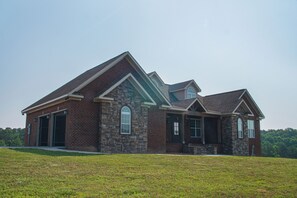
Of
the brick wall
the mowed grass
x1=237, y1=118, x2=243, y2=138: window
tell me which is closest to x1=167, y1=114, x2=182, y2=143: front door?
x1=237, y1=118, x2=243, y2=138: window

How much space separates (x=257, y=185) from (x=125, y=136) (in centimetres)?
1072

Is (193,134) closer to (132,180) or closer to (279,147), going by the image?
(132,180)

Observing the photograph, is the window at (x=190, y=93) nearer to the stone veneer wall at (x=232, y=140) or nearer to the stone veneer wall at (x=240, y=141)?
the stone veneer wall at (x=232, y=140)

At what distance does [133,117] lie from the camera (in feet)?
62.3

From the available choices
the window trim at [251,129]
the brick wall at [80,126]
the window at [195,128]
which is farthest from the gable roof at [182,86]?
the brick wall at [80,126]

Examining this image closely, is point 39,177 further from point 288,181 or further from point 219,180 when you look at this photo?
point 288,181

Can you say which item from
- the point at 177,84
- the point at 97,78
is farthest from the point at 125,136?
the point at 177,84

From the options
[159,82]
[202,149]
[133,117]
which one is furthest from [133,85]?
[159,82]

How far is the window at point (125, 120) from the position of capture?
60.9ft

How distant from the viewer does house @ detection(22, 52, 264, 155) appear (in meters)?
17.7

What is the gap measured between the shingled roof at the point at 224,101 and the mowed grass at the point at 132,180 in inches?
659

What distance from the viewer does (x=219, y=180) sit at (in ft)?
29.9

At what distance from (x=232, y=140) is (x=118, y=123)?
12544 mm

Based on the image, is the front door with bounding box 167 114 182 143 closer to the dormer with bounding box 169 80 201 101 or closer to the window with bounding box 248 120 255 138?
the dormer with bounding box 169 80 201 101
